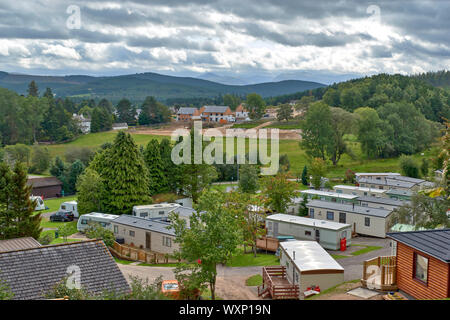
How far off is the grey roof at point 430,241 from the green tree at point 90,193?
27.3 metres

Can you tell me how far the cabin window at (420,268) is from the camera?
39.8 feet

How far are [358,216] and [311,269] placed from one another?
14876 millimetres

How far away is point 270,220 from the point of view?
29141 millimetres

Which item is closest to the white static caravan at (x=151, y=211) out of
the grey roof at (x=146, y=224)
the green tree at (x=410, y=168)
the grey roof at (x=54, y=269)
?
the grey roof at (x=146, y=224)

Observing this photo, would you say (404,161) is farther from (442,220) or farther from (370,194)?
(442,220)

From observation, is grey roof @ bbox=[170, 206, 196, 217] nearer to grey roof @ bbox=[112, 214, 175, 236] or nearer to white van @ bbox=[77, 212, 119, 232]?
grey roof @ bbox=[112, 214, 175, 236]

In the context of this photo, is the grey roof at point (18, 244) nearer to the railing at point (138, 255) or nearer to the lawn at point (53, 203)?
the railing at point (138, 255)

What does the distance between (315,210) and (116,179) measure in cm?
1669

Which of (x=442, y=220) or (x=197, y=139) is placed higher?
(x=197, y=139)

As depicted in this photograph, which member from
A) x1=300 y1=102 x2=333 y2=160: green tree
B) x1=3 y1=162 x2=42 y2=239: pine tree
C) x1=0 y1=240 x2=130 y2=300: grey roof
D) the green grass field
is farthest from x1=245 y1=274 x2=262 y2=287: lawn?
x1=300 y1=102 x2=333 y2=160: green tree

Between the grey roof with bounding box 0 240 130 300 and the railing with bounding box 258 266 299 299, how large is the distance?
23.7 ft

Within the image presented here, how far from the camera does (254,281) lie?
20.2 metres
